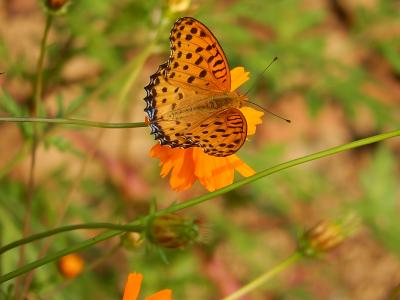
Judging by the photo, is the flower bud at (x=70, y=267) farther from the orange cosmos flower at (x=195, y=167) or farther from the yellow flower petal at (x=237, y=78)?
the yellow flower petal at (x=237, y=78)

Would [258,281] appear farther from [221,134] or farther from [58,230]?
[58,230]

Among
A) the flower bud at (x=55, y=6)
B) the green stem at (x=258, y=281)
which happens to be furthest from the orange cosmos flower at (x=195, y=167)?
the flower bud at (x=55, y=6)

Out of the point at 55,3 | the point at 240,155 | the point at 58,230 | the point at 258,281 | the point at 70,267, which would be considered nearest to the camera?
the point at 58,230

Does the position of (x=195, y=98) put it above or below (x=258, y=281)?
above

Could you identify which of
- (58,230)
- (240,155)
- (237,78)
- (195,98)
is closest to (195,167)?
(195,98)

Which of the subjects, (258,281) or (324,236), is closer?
(258,281)

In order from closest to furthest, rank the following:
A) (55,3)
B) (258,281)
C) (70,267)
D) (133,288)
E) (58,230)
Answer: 1. (58,230)
2. (133,288)
3. (258,281)
4. (55,3)
5. (70,267)

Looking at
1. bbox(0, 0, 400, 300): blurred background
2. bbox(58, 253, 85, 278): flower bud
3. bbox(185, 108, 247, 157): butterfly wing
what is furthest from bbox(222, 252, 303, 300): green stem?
bbox(0, 0, 400, 300): blurred background
